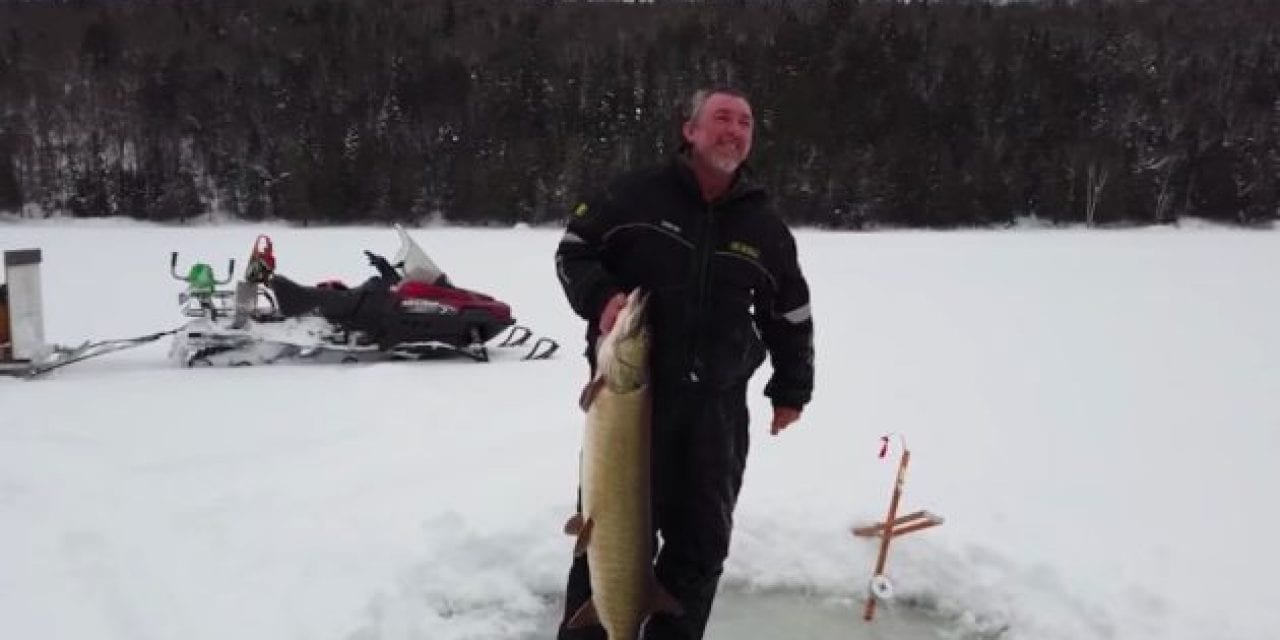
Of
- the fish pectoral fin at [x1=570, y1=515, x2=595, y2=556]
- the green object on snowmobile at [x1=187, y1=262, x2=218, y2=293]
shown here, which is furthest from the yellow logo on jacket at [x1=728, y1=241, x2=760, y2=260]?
the green object on snowmobile at [x1=187, y1=262, x2=218, y2=293]

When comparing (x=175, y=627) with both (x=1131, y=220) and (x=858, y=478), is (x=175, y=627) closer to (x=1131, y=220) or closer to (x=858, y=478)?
(x=858, y=478)

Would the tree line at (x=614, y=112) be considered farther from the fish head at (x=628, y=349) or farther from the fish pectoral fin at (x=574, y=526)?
the fish head at (x=628, y=349)

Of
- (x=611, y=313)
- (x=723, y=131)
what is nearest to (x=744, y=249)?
(x=723, y=131)

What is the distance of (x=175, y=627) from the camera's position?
11.2ft

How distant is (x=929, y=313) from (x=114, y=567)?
36.7ft

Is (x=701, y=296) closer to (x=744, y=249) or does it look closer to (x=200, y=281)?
(x=744, y=249)

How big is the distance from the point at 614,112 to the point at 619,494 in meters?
58.2

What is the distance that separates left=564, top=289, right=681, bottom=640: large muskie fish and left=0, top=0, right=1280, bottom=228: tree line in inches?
1842

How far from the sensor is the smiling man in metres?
2.75

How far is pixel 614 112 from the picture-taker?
59.2 metres

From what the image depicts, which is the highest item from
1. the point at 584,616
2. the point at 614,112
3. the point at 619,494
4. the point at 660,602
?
the point at 614,112

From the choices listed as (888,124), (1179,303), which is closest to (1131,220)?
(888,124)

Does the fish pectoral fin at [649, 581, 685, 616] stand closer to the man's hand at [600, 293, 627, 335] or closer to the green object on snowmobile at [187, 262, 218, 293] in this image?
the man's hand at [600, 293, 627, 335]

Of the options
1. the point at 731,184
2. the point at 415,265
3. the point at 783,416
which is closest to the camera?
the point at 731,184
